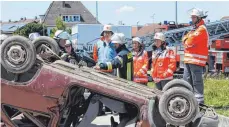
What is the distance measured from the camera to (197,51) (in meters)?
6.60

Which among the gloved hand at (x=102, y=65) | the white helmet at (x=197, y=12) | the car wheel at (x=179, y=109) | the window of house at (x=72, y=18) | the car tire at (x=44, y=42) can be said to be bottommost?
the window of house at (x=72, y=18)

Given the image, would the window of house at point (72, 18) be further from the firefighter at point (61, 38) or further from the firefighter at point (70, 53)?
the firefighter at point (61, 38)

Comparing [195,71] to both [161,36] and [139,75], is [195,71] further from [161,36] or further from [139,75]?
[139,75]

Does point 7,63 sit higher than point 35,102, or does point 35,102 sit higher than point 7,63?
point 7,63

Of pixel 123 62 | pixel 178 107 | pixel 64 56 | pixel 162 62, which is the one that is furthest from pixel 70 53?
pixel 178 107

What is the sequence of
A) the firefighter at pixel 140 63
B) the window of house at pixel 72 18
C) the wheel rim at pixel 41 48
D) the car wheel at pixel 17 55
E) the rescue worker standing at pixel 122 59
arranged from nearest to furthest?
1. the car wheel at pixel 17 55
2. the wheel rim at pixel 41 48
3. the rescue worker standing at pixel 122 59
4. the firefighter at pixel 140 63
5. the window of house at pixel 72 18

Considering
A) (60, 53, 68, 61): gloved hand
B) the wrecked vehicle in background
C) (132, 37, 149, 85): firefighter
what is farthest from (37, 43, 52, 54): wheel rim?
(132, 37, 149, 85): firefighter

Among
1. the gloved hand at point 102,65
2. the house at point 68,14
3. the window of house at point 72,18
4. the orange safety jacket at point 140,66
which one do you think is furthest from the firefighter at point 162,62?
the window of house at point 72,18

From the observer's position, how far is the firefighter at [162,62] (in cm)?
699

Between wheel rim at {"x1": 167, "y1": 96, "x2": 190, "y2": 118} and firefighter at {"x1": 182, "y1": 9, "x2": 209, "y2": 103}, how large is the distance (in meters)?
2.98

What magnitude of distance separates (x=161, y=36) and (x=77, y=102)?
308 cm

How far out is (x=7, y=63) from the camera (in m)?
3.66

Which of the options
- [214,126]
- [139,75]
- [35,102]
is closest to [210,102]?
[139,75]

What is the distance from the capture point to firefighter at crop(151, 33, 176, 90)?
6.99 meters
